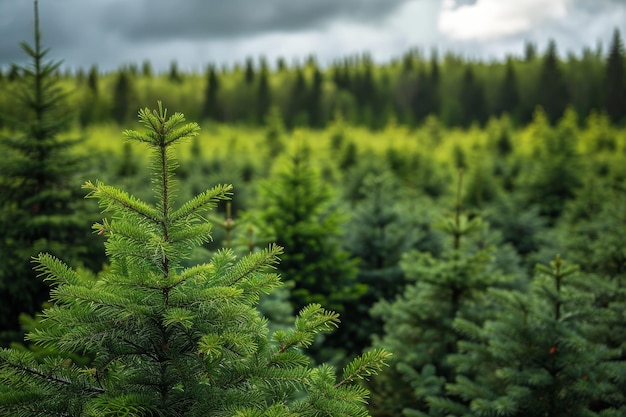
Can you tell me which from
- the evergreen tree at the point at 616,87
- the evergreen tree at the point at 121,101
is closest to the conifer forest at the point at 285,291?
the evergreen tree at the point at 616,87

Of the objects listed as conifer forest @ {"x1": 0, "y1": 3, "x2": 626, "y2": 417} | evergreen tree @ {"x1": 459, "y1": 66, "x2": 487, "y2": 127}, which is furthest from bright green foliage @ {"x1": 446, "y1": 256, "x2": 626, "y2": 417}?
evergreen tree @ {"x1": 459, "y1": 66, "x2": 487, "y2": 127}

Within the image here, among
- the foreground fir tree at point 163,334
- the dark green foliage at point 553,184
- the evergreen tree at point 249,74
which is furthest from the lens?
the evergreen tree at point 249,74

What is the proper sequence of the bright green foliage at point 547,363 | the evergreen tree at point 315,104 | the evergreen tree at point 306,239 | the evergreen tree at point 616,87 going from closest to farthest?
the bright green foliage at point 547,363 < the evergreen tree at point 306,239 < the evergreen tree at point 616,87 < the evergreen tree at point 315,104

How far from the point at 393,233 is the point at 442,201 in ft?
21.0

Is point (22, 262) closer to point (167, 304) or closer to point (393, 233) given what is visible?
point (167, 304)

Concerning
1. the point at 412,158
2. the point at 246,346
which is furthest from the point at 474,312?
the point at 412,158

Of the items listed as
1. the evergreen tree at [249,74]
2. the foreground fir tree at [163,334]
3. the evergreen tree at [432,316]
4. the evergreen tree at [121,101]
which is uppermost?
the evergreen tree at [249,74]

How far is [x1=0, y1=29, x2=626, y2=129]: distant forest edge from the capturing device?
5688 centimetres

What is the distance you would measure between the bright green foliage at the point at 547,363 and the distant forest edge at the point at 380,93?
50747 mm

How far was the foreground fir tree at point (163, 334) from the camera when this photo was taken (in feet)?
7.57

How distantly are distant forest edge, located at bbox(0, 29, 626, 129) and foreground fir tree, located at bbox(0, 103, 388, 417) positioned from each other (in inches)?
2065

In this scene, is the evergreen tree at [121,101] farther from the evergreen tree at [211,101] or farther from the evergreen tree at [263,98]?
the evergreen tree at [263,98]

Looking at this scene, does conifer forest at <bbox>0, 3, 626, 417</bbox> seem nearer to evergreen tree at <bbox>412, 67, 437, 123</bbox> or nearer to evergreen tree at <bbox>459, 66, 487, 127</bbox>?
evergreen tree at <bbox>459, 66, 487, 127</bbox>

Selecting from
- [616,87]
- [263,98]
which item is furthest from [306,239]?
[263,98]
